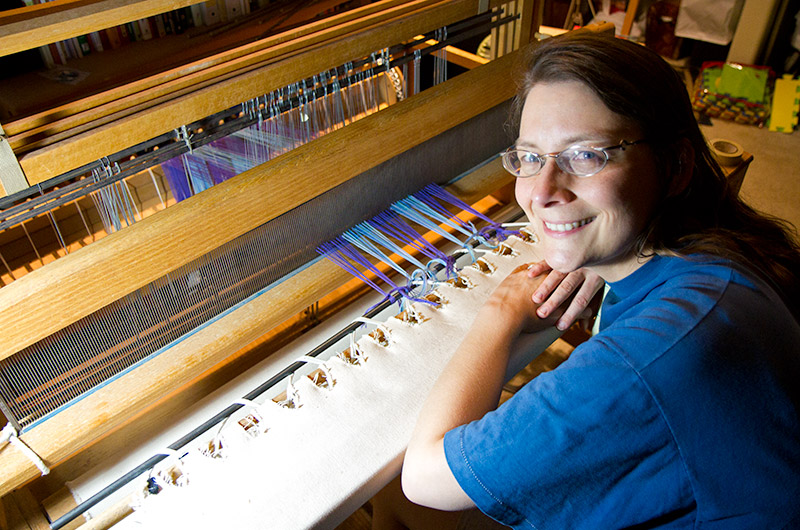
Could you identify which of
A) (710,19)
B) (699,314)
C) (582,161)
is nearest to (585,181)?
(582,161)

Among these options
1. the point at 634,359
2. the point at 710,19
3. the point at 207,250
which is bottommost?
the point at 710,19

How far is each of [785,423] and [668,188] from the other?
15.7 inches

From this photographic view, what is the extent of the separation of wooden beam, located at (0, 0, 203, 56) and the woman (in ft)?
2.10

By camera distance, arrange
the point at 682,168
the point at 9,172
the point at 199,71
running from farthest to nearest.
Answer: the point at 199,71
the point at 682,168
the point at 9,172

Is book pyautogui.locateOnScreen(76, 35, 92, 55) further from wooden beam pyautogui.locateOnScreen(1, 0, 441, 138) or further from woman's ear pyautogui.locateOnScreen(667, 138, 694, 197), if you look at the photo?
woman's ear pyautogui.locateOnScreen(667, 138, 694, 197)

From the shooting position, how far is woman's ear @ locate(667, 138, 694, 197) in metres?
0.95

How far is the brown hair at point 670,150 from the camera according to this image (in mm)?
875

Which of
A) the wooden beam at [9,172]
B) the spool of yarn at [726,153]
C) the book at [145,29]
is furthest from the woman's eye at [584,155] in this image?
the spool of yarn at [726,153]

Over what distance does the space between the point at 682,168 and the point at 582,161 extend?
0.67 feet

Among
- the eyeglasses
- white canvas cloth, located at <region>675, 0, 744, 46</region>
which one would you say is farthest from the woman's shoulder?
white canvas cloth, located at <region>675, 0, 744, 46</region>

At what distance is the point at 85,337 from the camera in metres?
1.07

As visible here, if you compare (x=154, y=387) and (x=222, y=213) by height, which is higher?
(x=222, y=213)

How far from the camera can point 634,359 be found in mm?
738

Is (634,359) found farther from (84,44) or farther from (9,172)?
(84,44)
